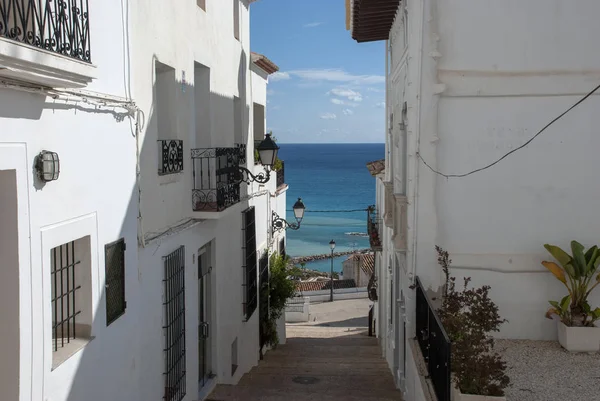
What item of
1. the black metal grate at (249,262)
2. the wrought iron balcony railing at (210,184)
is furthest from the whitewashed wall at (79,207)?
the black metal grate at (249,262)

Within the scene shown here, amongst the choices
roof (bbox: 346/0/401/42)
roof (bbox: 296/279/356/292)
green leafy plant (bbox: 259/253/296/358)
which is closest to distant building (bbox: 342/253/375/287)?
roof (bbox: 296/279/356/292)

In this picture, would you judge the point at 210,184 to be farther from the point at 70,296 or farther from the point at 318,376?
the point at 318,376

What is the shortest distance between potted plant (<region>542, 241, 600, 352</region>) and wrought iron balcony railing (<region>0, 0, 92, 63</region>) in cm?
627

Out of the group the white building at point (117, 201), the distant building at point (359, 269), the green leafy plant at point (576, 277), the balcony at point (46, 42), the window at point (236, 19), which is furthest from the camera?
the distant building at point (359, 269)

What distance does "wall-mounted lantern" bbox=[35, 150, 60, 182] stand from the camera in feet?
17.8

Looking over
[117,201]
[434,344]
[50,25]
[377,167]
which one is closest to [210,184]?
[117,201]

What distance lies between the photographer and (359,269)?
46.7 m

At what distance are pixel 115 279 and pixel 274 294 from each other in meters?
11.2

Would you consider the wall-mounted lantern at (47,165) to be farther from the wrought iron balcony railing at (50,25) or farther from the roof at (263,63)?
the roof at (263,63)

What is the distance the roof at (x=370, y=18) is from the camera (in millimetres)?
11586

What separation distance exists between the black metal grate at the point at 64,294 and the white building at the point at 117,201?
0.05 ft

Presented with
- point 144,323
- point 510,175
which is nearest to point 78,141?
point 144,323

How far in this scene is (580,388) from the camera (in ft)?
24.0

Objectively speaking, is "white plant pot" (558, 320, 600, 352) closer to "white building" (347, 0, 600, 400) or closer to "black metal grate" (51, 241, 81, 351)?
"white building" (347, 0, 600, 400)
